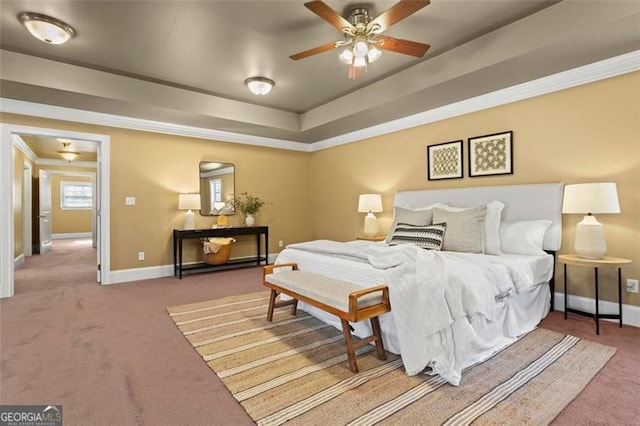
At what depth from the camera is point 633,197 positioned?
2779mm

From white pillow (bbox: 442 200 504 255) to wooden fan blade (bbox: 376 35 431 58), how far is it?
173 cm

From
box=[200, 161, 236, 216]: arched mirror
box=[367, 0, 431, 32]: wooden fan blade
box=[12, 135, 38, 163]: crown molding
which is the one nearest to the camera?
box=[367, 0, 431, 32]: wooden fan blade

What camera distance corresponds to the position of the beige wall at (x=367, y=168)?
2.87 meters

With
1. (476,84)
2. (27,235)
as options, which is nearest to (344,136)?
(476,84)

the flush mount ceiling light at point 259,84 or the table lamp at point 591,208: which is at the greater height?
the flush mount ceiling light at point 259,84

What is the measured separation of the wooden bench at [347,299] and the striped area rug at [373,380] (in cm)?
17

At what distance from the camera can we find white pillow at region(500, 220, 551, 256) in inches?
120

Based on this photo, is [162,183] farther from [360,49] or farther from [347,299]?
[347,299]

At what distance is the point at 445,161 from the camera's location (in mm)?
4203

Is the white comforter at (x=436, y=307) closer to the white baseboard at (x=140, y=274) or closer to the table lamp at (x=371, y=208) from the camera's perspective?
the table lamp at (x=371, y=208)

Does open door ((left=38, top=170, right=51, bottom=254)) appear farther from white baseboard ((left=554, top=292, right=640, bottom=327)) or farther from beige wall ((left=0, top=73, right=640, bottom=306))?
white baseboard ((left=554, top=292, right=640, bottom=327))

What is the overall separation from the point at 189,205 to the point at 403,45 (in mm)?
3862

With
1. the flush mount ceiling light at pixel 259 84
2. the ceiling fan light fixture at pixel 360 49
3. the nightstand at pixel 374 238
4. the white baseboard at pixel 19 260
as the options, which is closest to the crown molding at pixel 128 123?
the flush mount ceiling light at pixel 259 84

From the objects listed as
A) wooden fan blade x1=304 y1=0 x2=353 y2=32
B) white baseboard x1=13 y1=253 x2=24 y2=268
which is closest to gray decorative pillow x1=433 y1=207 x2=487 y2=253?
wooden fan blade x1=304 y1=0 x2=353 y2=32
